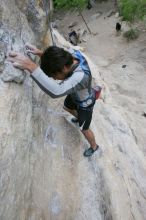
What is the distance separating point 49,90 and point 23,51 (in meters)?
1.02

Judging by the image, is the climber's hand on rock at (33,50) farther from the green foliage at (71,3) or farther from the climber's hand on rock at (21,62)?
the green foliage at (71,3)

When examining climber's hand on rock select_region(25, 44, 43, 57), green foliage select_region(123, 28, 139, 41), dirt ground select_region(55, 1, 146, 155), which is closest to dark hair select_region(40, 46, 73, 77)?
climber's hand on rock select_region(25, 44, 43, 57)

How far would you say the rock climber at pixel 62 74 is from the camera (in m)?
4.32

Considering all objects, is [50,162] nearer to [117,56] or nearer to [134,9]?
[117,56]

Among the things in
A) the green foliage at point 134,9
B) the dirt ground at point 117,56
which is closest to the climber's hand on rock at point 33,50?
the dirt ground at point 117,56

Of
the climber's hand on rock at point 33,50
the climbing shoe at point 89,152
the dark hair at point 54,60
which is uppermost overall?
the dark hair at point 54,60

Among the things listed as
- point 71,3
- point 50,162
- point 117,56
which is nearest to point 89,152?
point 50,162

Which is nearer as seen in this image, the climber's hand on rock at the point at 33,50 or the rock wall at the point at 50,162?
the rock wall at the point at 50,162

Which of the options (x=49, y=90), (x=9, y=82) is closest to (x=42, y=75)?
(x=49, y=90)

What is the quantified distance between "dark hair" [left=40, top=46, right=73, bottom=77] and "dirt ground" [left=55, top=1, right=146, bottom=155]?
11.7ft

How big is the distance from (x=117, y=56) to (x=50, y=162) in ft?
42.0

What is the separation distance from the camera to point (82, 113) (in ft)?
17.1

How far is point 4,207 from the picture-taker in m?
3.79

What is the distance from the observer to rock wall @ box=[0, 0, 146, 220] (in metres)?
4.11
